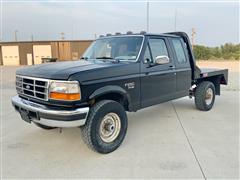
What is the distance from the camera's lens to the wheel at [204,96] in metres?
6.11

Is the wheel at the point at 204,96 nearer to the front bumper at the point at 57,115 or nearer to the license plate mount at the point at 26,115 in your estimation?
the front bumper at the point at 57,115

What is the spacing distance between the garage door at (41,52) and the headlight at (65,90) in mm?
27351

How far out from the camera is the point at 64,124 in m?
3.21

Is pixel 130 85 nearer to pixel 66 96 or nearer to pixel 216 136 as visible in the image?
pixel 66 96

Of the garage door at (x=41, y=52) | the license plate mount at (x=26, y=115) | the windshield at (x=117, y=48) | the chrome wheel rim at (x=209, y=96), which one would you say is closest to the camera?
the license plate mount at (x=26, y=115)

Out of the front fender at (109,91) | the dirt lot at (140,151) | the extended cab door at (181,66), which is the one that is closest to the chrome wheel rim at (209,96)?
the dirt lot at (140,151)

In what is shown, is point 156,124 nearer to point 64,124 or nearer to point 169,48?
point 169,48

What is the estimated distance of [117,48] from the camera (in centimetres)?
457

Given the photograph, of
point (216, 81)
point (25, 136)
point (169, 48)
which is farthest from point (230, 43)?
point (25, 136)

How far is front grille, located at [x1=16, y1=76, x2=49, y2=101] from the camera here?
11.1 ft

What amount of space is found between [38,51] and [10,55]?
4.42 m

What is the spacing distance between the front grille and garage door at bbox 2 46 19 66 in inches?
1152

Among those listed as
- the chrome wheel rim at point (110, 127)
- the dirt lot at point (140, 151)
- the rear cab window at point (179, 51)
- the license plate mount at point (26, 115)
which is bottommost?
the dirt lot at point (140, 151)

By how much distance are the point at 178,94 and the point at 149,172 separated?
2.64 meters
